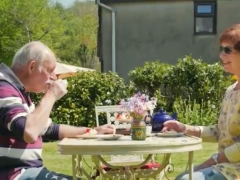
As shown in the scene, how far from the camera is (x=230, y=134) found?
12.9 ft

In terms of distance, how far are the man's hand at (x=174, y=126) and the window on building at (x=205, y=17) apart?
16.4m

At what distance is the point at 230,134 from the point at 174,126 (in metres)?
0.52

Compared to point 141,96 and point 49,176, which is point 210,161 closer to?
point 141,96

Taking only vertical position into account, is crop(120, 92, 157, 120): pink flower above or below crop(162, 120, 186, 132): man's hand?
above

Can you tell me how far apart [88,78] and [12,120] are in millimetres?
10597

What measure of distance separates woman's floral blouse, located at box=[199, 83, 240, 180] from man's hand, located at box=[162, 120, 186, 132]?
0.27 meters

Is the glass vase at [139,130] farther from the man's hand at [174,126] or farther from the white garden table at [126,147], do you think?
the man's hand at [174,126]

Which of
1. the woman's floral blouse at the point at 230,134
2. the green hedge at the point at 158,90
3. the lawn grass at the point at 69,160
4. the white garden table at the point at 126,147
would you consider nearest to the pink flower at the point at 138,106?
the white garden table at the point at 126,147

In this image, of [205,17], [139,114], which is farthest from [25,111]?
[205,17]

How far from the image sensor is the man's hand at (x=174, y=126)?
4289 millimetres

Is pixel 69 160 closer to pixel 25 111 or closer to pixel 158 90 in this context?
pixel 158 90

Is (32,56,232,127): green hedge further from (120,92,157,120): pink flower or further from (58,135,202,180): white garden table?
(58,135,202,180): white garden table

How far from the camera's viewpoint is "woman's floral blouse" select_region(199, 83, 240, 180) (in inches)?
148

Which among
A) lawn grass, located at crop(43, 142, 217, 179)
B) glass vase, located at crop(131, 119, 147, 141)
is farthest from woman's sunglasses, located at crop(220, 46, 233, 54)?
lawn grass, located at crop(43, 142, 217, 179)
